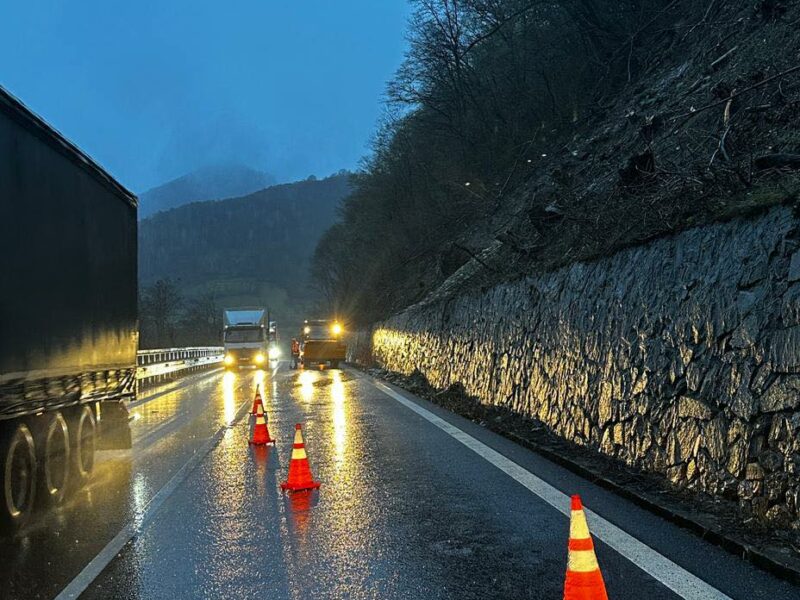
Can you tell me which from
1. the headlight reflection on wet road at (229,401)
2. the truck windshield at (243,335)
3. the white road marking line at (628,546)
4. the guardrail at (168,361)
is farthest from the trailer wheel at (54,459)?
the truck windshield at (243,335)

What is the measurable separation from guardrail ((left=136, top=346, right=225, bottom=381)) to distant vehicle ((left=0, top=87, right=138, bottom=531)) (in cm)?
685

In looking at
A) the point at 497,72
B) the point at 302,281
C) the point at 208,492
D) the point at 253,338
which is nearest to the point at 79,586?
the point at 208,492

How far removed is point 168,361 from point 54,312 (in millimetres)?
26284

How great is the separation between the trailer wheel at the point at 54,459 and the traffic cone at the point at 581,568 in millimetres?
A: 5479

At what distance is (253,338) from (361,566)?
39912 millimetres

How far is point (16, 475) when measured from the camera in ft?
22.3

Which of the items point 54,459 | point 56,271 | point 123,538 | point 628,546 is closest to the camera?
point 628,546

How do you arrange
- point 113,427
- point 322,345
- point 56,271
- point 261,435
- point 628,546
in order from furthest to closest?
1. point 322,345
2. point 261,435
3. point 113,427
4. point 56,271
5. point 628,546

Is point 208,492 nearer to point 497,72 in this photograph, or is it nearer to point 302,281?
point 497,72

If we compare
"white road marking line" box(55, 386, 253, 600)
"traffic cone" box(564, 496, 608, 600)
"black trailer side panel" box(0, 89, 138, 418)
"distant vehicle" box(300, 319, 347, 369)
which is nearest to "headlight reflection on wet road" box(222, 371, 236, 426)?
"white road marking line" box(55, 386, 253, 600)

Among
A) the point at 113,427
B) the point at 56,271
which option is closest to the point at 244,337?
the point at 113,427

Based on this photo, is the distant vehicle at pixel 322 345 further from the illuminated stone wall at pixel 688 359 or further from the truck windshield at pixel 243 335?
the illuminated stone wall at pixel 688 359

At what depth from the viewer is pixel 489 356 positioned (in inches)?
624

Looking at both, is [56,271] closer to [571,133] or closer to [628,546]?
[628,546]
